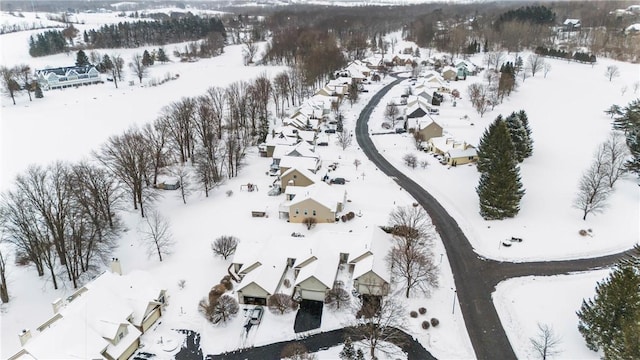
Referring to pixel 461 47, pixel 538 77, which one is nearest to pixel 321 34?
pixel 461 47

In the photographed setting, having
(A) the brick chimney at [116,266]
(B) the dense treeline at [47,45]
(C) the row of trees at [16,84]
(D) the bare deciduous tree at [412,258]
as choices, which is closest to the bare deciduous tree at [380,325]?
(D) the bare deciduous tree at [412,258]

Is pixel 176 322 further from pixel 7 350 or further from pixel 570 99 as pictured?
pixel 570 99

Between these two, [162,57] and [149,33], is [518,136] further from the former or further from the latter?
[149,33]

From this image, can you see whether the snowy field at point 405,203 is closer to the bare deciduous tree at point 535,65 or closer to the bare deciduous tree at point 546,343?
the bare deciduous tree at point 546,343

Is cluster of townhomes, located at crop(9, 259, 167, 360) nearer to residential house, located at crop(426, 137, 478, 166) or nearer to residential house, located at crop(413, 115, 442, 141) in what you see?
residential house, located at crop(426, 137, 478, 166)

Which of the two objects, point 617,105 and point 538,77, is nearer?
point 617,105

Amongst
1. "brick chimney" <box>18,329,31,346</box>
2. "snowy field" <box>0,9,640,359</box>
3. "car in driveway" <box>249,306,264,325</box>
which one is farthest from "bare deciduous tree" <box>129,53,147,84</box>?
"car in driveway" <box>249,306,264,325</box>
